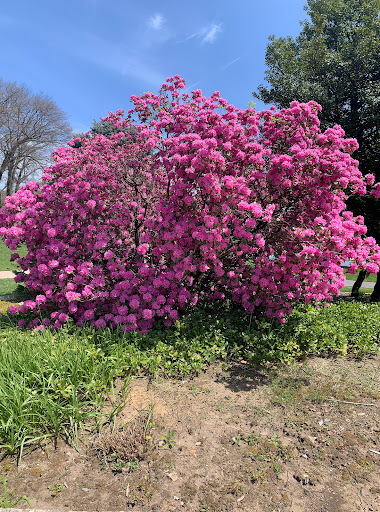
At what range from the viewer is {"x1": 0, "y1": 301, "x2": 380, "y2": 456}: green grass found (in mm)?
2947

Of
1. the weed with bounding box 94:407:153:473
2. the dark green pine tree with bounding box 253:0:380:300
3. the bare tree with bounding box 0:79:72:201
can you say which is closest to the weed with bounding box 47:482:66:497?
the weed with bounding box 94:407:153:473

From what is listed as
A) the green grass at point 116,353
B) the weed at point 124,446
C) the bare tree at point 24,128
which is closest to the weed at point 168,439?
the weed at point 124,446

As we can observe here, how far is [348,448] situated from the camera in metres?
2.93

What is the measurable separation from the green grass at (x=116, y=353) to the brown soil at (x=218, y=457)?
20cm

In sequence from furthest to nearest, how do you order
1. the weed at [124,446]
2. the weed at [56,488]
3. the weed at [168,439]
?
the weed at [168,439] → the weed at [124,446] → the weed at [56,488]

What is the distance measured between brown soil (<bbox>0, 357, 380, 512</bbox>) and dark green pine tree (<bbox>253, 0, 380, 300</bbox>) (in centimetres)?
791

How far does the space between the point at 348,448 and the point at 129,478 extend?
1885 millimetres

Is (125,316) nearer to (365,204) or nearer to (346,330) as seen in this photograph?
(346,330)

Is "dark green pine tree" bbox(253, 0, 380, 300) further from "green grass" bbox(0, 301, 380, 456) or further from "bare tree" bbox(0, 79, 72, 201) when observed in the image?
"bare tree" bbox(0, 79, 72, 201)

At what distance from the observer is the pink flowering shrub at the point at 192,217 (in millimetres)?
4277

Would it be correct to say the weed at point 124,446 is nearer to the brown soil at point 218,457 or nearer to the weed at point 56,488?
the brown soil at point 218,457

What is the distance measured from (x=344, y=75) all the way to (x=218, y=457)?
11838mm

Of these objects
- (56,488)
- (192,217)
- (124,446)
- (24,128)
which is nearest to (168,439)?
(124,446)

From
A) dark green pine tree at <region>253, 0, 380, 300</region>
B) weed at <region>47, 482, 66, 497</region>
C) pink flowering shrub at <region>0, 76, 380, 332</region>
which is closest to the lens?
weed at <region>47, 482, 66, 497</region>
